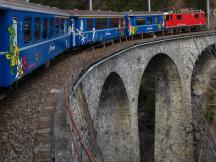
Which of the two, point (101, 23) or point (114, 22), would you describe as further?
point (114, 22)

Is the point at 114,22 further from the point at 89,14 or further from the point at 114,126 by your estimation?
the point at 114,126

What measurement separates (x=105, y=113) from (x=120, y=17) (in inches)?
398

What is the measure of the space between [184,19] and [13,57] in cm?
3179

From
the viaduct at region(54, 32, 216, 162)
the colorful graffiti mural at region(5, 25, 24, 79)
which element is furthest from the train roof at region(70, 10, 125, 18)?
the colorful graffiti mural at region(5, 25, 24, 79)

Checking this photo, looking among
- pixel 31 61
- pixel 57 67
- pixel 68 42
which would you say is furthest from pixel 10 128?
pixel 68 42

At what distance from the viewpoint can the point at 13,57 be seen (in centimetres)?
1124

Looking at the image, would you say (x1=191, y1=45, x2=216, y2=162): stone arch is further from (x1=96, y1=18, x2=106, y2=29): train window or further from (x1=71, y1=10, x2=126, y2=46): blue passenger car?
(x1=96, y1=18, x2=106, y2=29): train window

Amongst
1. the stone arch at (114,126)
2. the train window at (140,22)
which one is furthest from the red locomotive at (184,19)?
the stone arch at (114,126)

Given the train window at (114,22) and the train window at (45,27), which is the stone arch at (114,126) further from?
the train window at (45,27)

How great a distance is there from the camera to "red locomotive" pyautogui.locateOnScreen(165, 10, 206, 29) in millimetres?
39188

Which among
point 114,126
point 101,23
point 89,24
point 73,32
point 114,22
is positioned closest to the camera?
point 73,32

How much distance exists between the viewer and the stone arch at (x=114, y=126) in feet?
75.0

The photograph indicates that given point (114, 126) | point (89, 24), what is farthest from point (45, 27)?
point (89, 24)

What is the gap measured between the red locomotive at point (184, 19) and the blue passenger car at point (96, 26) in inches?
366
